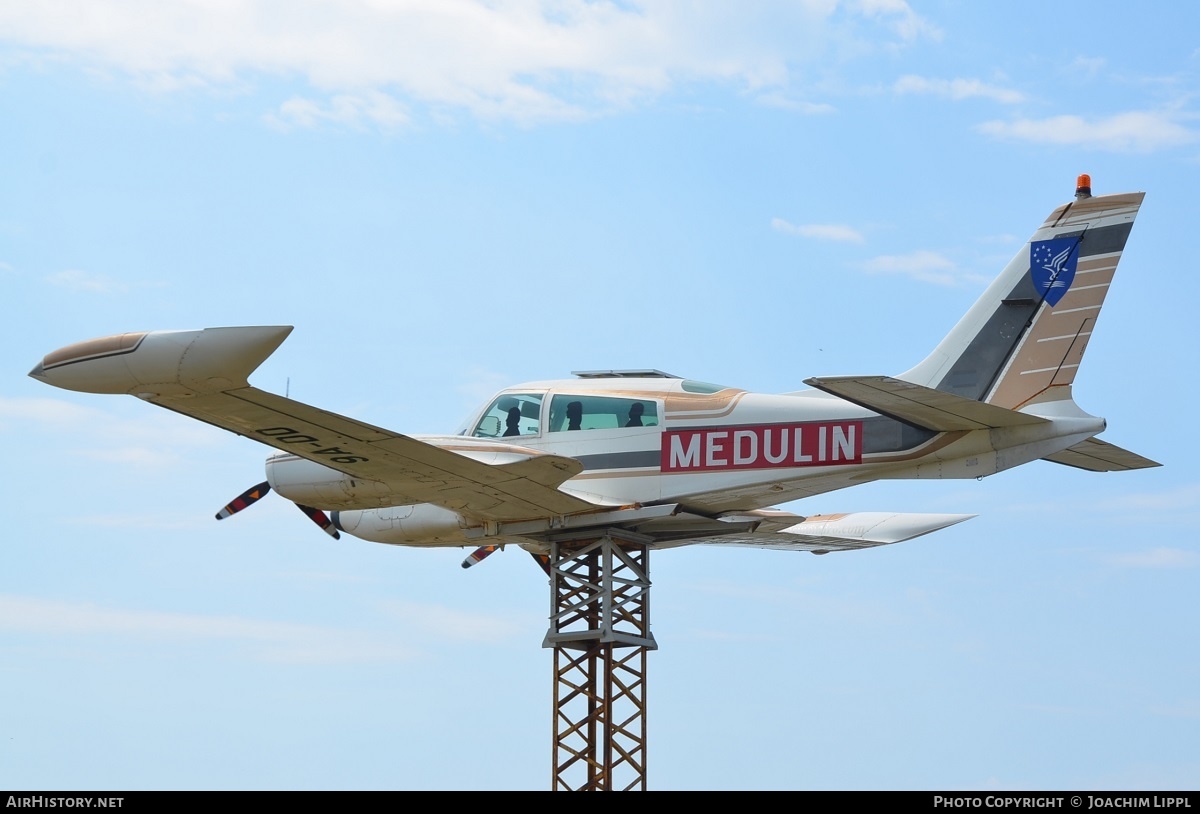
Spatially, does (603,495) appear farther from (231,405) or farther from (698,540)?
(231,405)

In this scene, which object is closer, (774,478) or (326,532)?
(774,478)

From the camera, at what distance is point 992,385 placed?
28141mm

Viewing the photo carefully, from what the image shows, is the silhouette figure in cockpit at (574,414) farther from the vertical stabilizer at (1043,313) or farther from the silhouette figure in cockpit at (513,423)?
the vertical stabilizer at (1043,313)

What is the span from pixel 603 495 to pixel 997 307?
7.54m

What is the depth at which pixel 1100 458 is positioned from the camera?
2931 centimetres

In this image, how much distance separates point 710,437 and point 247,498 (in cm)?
963

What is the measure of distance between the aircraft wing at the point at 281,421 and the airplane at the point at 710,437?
2.0 inches

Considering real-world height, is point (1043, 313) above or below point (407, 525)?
above

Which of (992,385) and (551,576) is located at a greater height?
(992,385)

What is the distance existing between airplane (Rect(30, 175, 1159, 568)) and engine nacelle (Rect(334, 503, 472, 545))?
4 centimetres

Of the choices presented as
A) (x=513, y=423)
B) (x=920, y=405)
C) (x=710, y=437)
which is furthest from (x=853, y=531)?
(x=920, y=405)

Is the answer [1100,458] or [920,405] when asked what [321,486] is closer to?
[920,405]

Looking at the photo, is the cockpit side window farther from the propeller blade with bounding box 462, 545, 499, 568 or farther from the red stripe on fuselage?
the propeller blade with bounding box 462, 545, 499, 568
